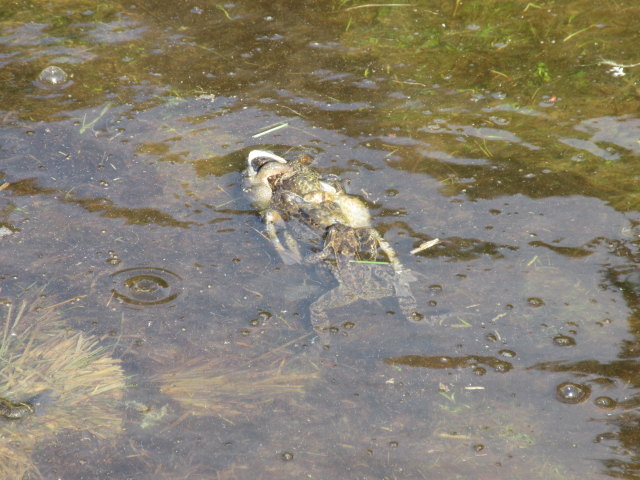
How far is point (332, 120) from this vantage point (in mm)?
5633

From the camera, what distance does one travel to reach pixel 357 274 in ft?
14.0

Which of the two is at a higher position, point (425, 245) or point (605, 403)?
point (425, 245)

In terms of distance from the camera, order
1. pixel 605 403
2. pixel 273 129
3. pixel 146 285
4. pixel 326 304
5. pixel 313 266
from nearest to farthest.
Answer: pixel 605 403 < pixel 326 304 < pixel 146 285 < pixel 313 266 < pixel 273 129

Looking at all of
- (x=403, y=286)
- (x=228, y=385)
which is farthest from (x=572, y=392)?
(x=228, y=385)

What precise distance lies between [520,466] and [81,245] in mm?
3389

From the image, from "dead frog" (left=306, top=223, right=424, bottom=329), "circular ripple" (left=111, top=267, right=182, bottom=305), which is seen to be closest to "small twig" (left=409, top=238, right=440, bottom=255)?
"dead frog" (left=306, top=223, right=424, bottom=329)

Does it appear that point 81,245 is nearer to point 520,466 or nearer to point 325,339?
point 325,339

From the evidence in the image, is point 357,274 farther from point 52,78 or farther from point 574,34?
point 574,34

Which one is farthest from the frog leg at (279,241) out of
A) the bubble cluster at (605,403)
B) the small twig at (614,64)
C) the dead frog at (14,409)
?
the small twig at (614,64)

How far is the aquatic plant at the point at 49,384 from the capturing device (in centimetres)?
345

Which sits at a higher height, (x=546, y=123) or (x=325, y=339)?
(x=546, y=123)

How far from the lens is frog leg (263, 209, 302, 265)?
14.6 ft

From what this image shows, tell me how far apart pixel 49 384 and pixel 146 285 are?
0.91 m

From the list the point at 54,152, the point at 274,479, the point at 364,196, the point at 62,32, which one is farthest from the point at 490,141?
the point at 62,32
